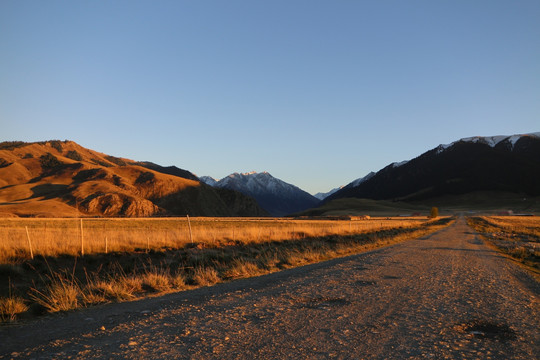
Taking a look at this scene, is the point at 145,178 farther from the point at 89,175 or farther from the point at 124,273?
the point at 124,273

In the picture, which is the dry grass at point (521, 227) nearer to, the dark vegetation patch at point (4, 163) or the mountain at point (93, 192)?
the mountain at point (93, 192)

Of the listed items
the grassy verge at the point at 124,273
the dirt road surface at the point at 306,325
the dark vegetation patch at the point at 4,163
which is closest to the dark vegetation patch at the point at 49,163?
the dark vegetation patch at the point at 4,163

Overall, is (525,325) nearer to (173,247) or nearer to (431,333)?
(431,333)

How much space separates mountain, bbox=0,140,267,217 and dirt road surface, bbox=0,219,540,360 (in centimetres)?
10389

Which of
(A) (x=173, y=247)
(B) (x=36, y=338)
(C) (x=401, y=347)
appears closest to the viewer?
(C) (x=401, y=347)

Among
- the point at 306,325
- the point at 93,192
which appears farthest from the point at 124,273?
the point at 93,192

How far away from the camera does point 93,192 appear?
120188 mm

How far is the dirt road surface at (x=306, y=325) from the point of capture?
4805mm

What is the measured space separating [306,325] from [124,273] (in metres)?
11.6

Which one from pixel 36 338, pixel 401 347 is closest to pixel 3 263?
pixel 36 338

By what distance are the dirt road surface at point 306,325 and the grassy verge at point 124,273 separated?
114cm

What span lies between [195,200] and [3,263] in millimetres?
135772

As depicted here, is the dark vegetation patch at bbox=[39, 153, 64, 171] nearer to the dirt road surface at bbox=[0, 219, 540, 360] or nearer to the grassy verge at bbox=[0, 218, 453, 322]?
the grassy verge at bbox=[0, 218, 453, 322]

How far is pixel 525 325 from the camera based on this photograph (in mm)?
6113
